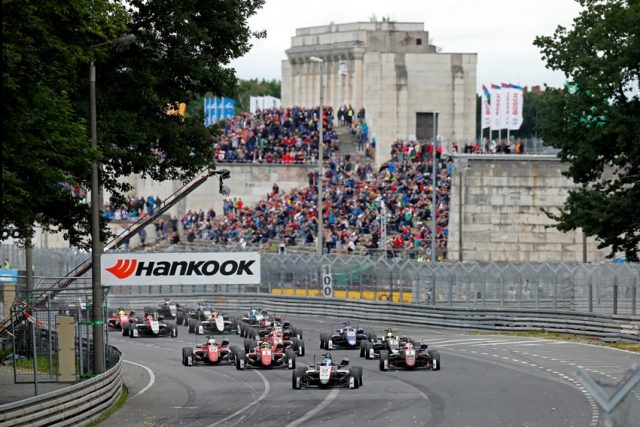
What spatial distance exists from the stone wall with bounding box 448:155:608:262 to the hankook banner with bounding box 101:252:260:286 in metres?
31.3

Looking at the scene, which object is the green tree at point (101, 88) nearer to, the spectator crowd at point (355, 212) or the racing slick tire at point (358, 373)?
the racing slick tire at point (358, 373)

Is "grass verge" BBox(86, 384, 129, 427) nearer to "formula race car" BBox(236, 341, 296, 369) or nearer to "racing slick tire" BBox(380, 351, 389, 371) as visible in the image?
"formula race car" BBox(236, 341, 296, 369)

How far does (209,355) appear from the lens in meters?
38.4

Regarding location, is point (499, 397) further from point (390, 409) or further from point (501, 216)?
point (501, 216)

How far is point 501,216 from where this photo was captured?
222ft

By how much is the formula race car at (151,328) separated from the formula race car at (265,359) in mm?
11519

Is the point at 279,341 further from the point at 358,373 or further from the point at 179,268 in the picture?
the point at 358,373

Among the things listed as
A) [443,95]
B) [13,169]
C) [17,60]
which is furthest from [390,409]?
[443,95]

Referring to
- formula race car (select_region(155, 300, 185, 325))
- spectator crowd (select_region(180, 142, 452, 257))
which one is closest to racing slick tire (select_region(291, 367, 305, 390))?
formula race car (select_region(155, 300, 185, 325))

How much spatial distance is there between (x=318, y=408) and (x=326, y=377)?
11.3ft

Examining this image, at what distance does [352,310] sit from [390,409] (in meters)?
27.7

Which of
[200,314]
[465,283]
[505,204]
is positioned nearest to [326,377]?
[200,314]

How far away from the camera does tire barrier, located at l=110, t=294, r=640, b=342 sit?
4603cm

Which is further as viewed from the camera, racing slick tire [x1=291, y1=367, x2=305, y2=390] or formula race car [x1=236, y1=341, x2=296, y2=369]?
formula race car [x1=236, y1=341, x2=296, y2=369]
